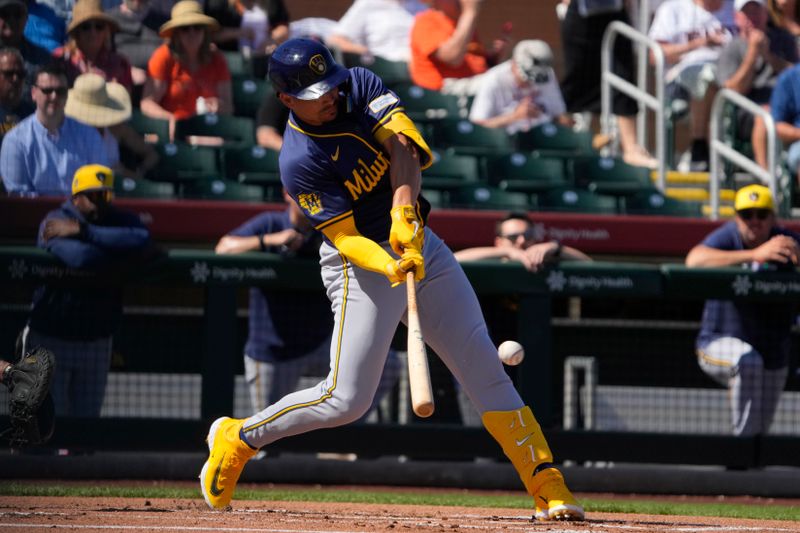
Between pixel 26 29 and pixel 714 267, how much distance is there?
4636 mm

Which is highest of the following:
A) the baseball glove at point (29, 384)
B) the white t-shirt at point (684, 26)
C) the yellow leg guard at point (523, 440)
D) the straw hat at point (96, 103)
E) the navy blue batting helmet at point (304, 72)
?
the white t-shirt at point (684, 26)

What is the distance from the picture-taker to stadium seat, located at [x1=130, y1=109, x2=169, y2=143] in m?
8.48

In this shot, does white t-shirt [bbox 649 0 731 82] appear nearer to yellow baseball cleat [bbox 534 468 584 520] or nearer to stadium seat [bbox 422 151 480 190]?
stadium seat [bbox 422 151 480 190]

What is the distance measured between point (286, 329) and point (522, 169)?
290 centimetres

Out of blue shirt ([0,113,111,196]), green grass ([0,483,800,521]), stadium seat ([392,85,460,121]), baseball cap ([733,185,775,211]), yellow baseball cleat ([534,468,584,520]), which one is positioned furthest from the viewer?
stadium seat ([392,85,460,121])

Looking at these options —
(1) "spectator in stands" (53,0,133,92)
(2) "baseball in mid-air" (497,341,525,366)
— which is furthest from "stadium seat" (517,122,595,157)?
(2) "baseball in mid-air" (497,341,525,366)

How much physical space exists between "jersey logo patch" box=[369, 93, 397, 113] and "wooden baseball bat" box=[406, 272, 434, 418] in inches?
23.3

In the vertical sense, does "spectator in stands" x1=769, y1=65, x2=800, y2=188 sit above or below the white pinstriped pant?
above

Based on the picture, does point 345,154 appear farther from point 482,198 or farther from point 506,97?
point 506,97

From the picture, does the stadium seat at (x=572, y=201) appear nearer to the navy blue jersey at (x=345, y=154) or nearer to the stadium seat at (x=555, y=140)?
the stadium seat at (x=555, y=140)

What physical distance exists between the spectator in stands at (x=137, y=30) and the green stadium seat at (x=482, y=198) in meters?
2.37

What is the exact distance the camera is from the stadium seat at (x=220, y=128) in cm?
878

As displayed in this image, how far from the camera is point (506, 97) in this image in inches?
386

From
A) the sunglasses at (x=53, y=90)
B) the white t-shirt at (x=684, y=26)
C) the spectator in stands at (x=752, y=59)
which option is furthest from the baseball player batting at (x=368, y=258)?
the white t-shirt at (x=684, y=26)
